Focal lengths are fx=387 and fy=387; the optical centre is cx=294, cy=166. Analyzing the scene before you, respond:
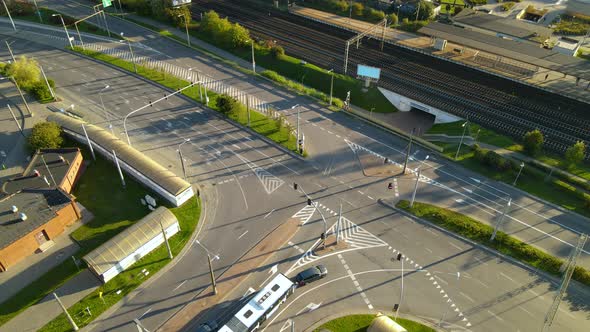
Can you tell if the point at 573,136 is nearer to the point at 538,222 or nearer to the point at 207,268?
the point at 538,222

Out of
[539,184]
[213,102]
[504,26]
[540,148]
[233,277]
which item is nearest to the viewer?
[233,277]

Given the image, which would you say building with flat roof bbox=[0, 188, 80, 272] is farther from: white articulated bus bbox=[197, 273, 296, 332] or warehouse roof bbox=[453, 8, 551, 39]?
warehouse roof bbox=[453, 8, 551, 39]

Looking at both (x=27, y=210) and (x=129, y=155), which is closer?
(x=27, y=210)

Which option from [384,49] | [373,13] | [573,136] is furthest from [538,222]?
[373,13]

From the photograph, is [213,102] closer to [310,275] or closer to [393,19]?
[310,275]

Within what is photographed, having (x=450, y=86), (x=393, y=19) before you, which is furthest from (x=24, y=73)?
(x=393, y=19)

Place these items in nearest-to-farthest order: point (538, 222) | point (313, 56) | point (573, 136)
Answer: point (538, 222), point (573, 136), point (313, 56)

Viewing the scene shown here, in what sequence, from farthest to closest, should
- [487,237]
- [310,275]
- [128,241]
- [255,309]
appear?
[487,237]
[128,241]
[310,275]
[255,309]

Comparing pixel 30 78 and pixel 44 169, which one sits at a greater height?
pixel 30 78
